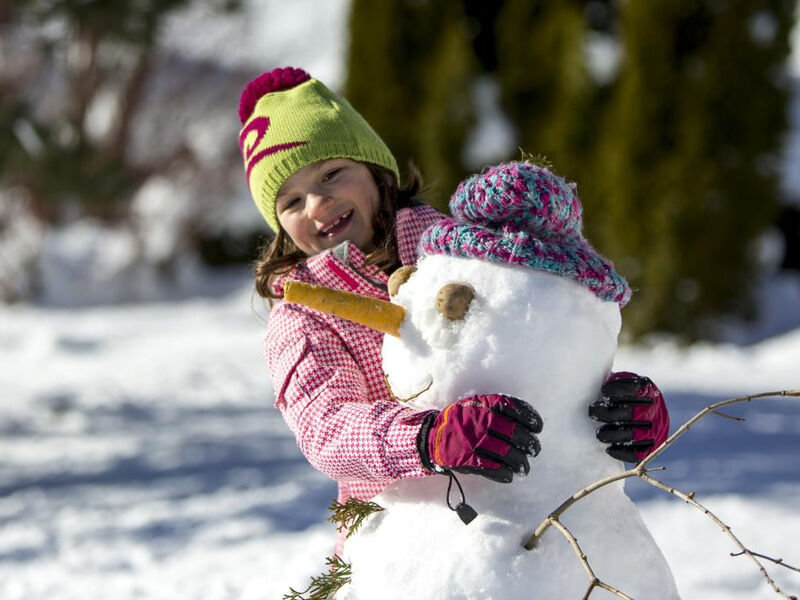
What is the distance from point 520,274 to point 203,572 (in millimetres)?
2503

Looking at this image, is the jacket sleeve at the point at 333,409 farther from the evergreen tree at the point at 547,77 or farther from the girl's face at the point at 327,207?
the evergreen tree at the point at 547,77

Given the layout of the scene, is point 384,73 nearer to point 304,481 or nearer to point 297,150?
point 304,481

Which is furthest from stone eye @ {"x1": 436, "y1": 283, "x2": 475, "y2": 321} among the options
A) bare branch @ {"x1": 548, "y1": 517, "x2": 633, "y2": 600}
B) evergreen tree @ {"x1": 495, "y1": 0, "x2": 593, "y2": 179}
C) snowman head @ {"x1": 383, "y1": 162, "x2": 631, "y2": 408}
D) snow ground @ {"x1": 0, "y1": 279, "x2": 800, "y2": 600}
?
evergreen tree @ {"x1": 495, "y1": 0, "x2": 593, "y2": 179}

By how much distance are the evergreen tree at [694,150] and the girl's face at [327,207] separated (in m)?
7.12

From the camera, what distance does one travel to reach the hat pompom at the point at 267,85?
96.3 inches

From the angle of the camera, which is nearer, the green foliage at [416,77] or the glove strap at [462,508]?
the glove strap at [462,508]

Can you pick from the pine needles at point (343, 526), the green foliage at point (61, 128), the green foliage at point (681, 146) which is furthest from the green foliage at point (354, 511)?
the green foliage at point (681, 146)

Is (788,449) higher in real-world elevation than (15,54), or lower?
lower

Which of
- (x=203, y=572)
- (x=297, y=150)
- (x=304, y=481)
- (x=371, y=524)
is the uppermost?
(x=297, y=150)

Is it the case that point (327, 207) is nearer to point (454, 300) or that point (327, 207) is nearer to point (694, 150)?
point (454, 300)

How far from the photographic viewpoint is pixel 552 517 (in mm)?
1652

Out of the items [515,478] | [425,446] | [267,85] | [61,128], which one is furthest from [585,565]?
[61,128]

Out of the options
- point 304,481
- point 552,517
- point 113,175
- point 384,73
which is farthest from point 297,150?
point 384,73

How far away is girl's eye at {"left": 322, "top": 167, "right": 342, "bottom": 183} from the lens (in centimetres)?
225
